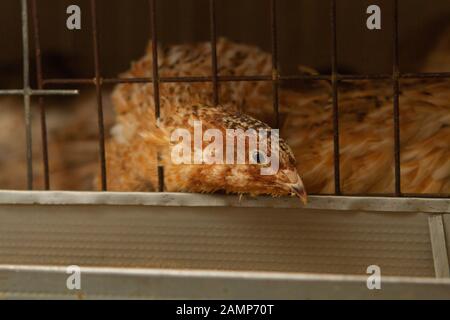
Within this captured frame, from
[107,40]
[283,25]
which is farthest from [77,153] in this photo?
[283,25]

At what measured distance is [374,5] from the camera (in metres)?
2.38

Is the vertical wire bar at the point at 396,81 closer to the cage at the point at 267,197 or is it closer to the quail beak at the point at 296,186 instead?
the cage at the point at 267,197

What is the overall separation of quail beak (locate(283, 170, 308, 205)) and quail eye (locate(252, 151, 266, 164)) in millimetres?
57

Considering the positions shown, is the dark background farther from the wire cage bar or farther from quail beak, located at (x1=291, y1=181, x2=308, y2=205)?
quail beak, located at (x1=291, y1=181, x2=308, y2=205)

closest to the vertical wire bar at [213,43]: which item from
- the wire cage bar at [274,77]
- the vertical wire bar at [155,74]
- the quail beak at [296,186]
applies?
the wire cage bar at [274,77]

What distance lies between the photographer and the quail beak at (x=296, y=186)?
59.7 inches

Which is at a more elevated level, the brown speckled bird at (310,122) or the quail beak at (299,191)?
the brown speckled bird at (310,122)

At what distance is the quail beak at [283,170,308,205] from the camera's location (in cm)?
152

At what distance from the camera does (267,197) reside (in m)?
1.60

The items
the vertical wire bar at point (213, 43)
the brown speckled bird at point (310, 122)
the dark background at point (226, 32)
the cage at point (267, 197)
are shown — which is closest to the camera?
the cage at point (267, 197)

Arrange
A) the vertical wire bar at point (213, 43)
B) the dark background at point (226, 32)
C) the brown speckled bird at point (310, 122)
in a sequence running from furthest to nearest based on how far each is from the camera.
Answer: the dark background at point (226, 32) → the brown speckled bird at point (310, 122) → the vertical wire bar at point (213, 43)

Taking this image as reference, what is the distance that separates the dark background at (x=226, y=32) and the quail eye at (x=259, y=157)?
110cm

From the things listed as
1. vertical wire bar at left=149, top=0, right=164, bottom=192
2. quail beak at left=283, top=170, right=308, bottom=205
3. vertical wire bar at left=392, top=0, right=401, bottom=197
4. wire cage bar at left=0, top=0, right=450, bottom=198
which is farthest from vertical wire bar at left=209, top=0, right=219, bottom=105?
vertical wire bar at left=392, top=0, right=401, bottom=197

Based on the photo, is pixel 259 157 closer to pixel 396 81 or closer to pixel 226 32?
pixel 396 81
